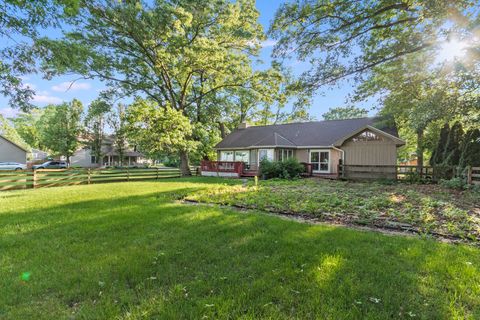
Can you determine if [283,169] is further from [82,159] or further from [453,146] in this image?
[82,159]

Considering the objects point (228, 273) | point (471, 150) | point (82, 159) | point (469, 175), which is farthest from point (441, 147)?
point (82, 159)

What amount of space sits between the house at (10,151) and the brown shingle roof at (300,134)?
27.5 metres

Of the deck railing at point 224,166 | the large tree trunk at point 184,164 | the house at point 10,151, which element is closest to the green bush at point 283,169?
the deck railing at point 224,166

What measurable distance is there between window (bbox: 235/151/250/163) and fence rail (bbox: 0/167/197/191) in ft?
23.3

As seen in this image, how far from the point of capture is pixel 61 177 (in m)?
13.3

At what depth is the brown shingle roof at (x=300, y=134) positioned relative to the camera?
64.2 feet

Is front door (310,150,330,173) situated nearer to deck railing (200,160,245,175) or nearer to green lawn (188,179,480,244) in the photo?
deck railing (200,160,245,175)

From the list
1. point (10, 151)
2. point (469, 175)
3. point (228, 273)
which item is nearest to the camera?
point (228, 273)

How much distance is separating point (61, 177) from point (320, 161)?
1710cm

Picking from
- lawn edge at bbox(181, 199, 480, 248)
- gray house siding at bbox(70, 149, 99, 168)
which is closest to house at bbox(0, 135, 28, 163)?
gray house siding at bbox(70, 149, 99, 168)

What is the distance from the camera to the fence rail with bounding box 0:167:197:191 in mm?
11727

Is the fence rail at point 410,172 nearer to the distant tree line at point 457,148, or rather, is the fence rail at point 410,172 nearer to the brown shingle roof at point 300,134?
the distant tree line at point 457,148

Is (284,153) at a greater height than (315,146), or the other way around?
(315,146)

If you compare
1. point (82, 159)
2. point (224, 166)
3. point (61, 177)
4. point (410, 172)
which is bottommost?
point (61, 177)
